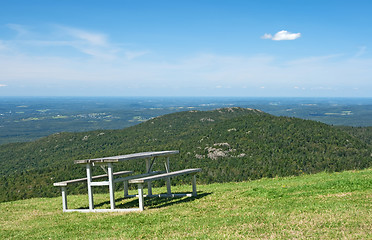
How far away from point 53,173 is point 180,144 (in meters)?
16.8

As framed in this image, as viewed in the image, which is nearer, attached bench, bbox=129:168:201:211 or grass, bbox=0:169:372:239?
grass, bbox=0:169:372:239

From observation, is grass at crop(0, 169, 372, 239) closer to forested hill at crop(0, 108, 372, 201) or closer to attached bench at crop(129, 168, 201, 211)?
attached bench at crop(129, 168, 201, 211)

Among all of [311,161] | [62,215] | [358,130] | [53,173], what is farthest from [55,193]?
[358,130]

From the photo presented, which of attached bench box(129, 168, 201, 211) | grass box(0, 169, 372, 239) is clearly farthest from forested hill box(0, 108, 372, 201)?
grass box(0, 169, 372, 239)

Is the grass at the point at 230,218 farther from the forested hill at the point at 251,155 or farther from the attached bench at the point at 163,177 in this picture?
the forested hill at the point at 251,155

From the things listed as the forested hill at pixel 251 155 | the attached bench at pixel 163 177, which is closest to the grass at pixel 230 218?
the attached bench at pixel 163 177

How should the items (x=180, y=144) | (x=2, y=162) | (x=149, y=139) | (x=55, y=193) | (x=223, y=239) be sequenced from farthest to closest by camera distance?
(x=2, y=162), (x=149, y=139), (x=180, y=144), (x=55, y=193), (x=223, y=239)

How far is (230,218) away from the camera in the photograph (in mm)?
10906

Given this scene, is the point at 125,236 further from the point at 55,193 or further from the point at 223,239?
the point at 55,193

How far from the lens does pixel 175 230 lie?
10.2 meters

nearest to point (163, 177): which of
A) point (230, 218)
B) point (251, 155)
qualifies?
point (230, 218)

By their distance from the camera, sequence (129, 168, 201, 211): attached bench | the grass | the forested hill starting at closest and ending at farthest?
the grass < (129, 168, 201, 211): attached bench < the forested hill

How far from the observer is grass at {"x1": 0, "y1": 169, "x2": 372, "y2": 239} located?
9.34m

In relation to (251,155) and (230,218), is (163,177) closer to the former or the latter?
(230,218)
